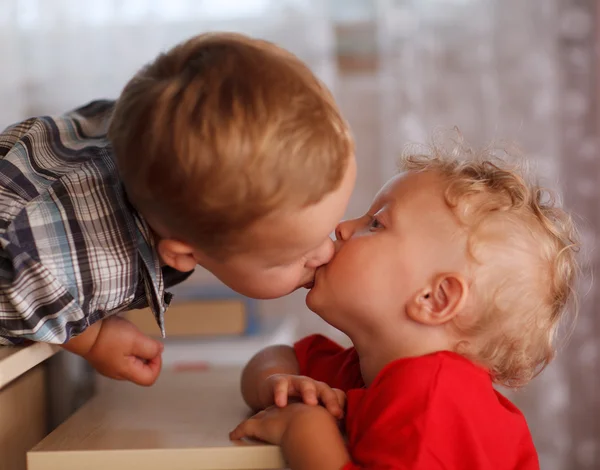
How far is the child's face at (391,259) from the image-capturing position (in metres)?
0.79

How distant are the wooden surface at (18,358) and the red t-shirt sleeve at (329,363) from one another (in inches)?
12.3

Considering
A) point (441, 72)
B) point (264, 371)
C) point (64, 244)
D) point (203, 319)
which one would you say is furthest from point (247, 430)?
point (441, 72)

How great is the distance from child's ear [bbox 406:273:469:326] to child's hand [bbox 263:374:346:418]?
0.11 m

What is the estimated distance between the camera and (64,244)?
2.51ft

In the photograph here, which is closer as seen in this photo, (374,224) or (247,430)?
(247,430)

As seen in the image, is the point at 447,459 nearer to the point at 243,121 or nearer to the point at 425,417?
the point at 425,417

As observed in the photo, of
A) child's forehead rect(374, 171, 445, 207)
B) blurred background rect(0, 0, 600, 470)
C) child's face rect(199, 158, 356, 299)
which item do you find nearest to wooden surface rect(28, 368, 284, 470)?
child's face rect(199, 158, 356, 299)

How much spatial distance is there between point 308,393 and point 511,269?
0.24 m

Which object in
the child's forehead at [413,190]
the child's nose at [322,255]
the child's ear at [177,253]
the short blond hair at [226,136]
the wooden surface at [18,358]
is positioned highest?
the short blond hair at [226,136]

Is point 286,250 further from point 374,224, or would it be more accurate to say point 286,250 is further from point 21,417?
point 21,417

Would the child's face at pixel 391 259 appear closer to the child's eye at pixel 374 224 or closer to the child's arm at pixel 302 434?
the child's eye at pixel 374 224

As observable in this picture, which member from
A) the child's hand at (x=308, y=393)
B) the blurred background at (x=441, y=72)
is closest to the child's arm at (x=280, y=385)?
the child's hand at (x=308, y=393)

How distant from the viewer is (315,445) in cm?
70

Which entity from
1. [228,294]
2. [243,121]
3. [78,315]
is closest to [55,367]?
[78,315]
